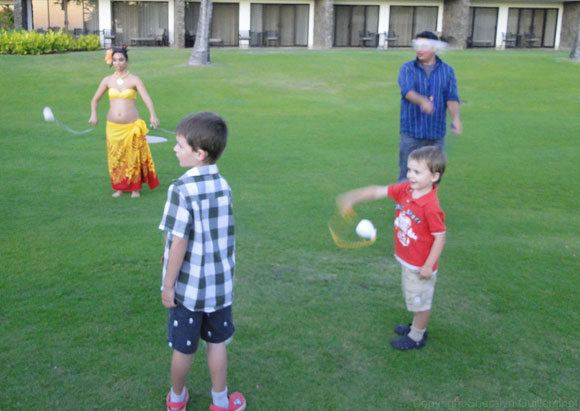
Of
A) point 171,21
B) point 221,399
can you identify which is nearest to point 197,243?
point 221,399

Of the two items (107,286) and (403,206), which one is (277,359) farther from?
(107,286)

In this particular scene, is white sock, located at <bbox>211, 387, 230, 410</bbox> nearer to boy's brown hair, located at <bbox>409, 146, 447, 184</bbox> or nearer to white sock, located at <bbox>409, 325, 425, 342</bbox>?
white sock, located at <bbox>409, 325, 425, 342</bbox>

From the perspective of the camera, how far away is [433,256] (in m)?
3.73

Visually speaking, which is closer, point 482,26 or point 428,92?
point 428,92

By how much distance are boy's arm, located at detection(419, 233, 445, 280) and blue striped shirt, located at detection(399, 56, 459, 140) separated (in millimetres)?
2563

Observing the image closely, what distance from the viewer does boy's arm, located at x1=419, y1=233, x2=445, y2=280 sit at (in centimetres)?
372

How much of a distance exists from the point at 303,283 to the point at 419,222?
5.14ft

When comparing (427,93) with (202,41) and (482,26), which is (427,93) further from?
(482,26)

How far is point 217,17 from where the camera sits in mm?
35750

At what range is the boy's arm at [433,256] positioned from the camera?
12.2ft

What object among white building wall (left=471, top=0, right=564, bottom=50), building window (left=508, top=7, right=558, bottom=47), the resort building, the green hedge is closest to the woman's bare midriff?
the green hedge

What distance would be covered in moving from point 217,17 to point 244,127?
24.2 metres

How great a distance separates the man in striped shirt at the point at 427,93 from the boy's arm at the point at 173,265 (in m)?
3.47

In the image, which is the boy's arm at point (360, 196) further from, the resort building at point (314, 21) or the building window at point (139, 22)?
the building window at point (139, 22)
